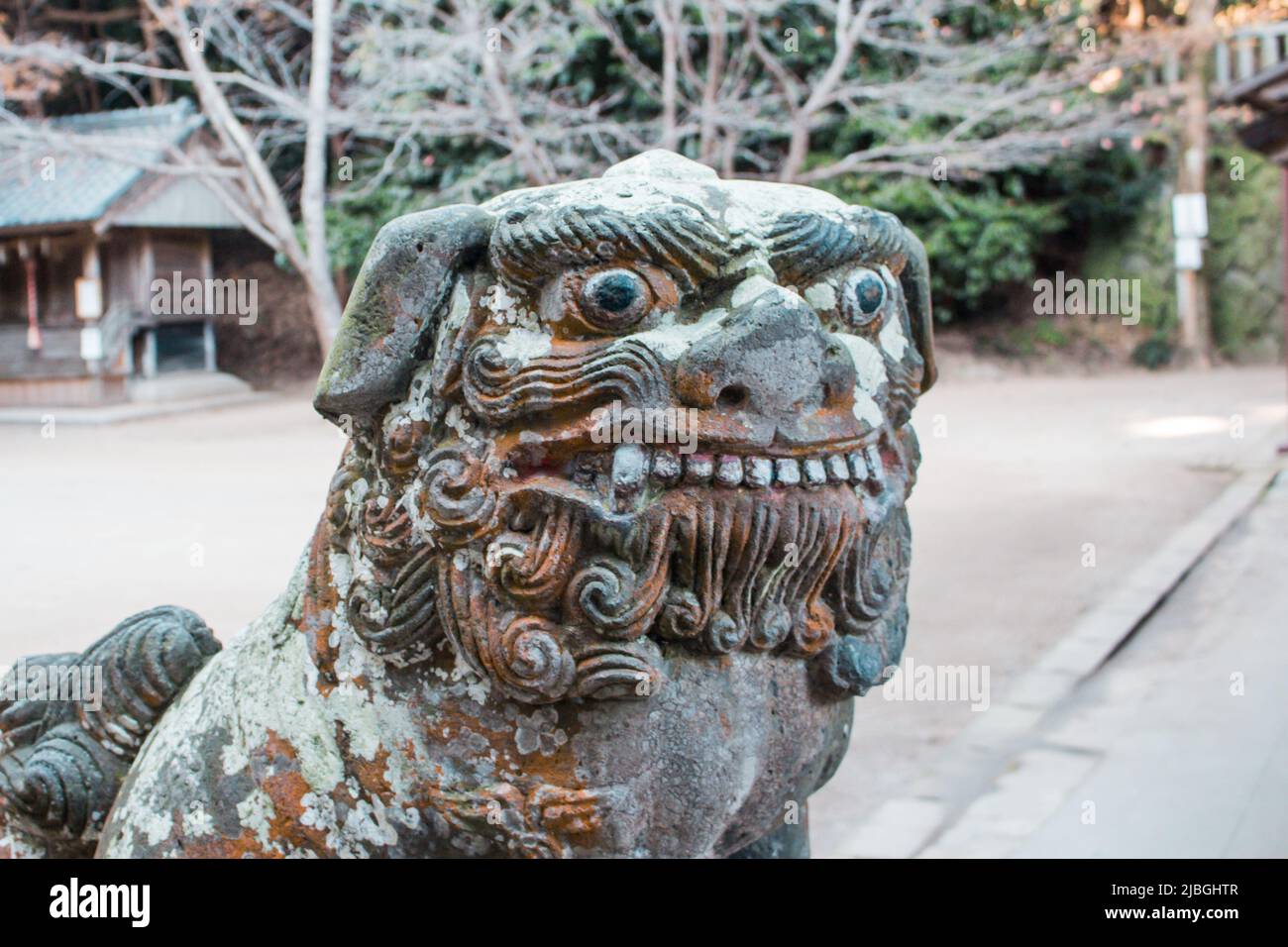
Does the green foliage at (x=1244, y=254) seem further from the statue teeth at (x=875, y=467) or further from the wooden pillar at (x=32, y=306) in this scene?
the statue teeth at (x=875, y=467)

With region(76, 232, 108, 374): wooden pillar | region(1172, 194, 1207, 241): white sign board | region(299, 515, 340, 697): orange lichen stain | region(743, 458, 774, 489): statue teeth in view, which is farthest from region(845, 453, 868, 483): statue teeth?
region(76, 232, 108, 374): wooden pillar

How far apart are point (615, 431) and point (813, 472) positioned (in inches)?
9.3

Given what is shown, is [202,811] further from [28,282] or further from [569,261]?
[28,282]

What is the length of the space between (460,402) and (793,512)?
1.33 feet

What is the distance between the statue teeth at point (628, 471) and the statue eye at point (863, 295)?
339 millimetres

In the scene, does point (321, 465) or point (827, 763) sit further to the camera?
point (321, 465)

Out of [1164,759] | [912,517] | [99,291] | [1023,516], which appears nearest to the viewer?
[1164,759]

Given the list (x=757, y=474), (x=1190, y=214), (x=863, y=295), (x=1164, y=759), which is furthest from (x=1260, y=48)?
(x=757, y=474)

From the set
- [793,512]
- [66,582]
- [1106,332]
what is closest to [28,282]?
[66,582]

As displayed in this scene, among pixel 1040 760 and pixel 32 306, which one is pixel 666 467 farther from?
pixel 32 306

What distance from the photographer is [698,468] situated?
1.41 metres

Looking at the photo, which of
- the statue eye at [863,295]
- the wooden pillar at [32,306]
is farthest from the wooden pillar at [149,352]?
the statue eye at [863,295]
